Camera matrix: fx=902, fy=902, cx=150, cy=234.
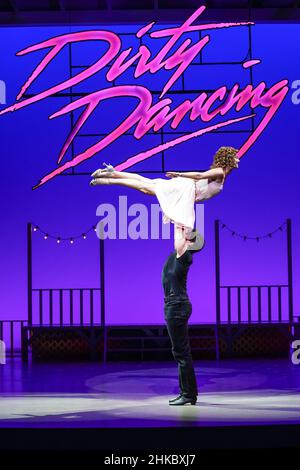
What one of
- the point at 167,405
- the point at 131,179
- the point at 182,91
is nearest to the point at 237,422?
the point at 167,405

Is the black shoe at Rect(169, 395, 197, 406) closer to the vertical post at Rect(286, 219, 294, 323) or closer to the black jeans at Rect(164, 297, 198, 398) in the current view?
the black jeans at Rect(164, 297, 198, 398)

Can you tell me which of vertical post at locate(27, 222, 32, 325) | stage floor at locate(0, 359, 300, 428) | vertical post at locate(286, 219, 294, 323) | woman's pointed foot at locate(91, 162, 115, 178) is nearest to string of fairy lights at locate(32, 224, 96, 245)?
vertical post at locate(27, 222, 32, 325)

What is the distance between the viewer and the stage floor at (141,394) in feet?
19.8

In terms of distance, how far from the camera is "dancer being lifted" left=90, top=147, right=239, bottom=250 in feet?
21.6

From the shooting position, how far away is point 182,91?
1041cm

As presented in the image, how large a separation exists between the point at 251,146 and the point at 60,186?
97.6 inches

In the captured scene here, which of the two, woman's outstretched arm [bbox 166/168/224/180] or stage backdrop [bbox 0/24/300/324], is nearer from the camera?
woman's outstretched arm [bbox 166/168/224/180]

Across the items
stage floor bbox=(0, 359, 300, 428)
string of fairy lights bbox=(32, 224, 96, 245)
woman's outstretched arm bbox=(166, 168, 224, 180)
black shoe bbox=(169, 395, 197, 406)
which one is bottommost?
stage floor bbox=(0, 359, 300, 428)

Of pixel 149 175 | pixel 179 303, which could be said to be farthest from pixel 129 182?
pixel 149 175

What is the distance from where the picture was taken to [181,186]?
21.9 feet

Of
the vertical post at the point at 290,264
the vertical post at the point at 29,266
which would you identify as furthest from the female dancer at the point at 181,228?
the vertical post at the point at 29,266

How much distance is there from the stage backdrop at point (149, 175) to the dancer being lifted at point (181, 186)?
471 centimetres

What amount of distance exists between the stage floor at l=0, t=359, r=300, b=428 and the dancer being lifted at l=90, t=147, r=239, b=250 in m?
1.31

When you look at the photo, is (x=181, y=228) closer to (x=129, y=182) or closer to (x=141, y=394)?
(x=129, y=182)
